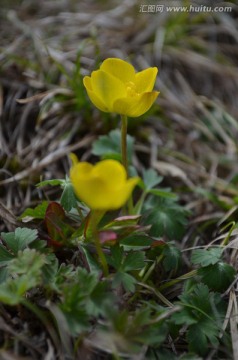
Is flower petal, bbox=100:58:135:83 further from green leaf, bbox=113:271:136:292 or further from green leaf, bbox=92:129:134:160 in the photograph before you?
green leaf, bbox=113:271:136:292

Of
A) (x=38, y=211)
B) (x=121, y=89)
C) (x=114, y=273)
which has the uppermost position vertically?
(x=121, y=89)

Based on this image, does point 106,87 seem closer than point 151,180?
Yes

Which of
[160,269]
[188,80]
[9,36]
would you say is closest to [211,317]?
[160,269]

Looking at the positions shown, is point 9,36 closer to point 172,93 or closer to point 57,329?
point 172,93

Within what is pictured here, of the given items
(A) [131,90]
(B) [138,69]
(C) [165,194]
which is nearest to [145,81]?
(A) [131,90]

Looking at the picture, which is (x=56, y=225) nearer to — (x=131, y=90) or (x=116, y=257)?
(x=116, y=257)

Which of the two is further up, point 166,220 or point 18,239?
point 18,239
